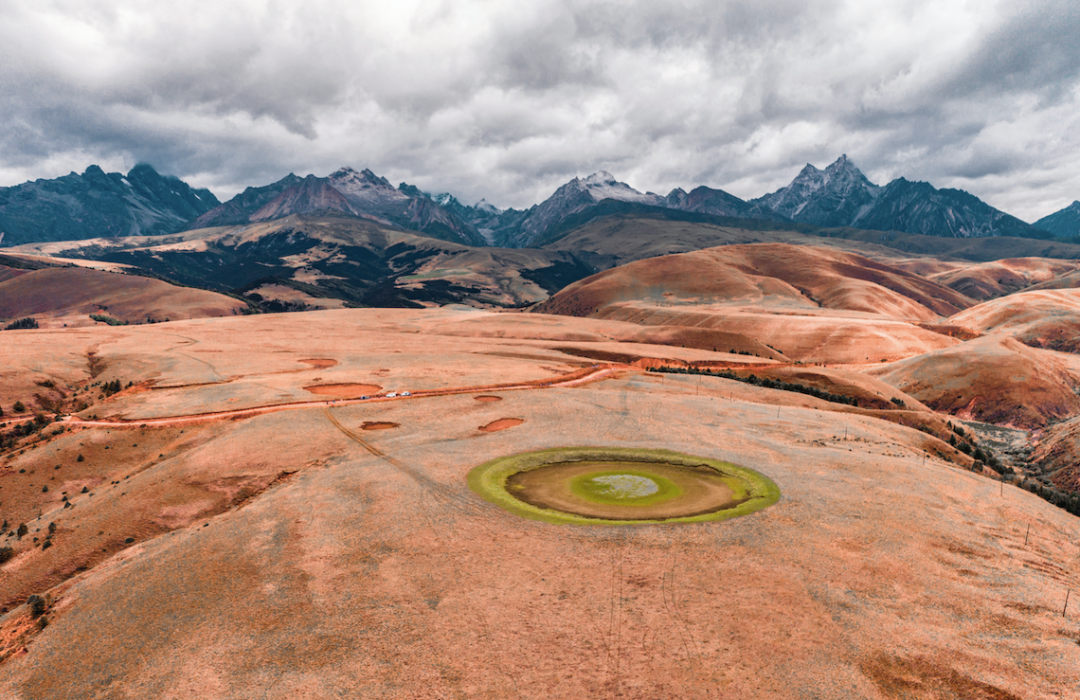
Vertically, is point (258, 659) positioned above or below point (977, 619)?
below

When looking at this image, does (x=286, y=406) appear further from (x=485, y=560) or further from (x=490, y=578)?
(x=490, y=578)

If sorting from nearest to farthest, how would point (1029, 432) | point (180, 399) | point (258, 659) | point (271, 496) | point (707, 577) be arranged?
point (258, 659)
point (707, 577)
point (271, 496)
point (180, 399)
point (1029, 432)

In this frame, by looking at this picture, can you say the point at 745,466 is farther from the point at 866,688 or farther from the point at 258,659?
the point at 258,659

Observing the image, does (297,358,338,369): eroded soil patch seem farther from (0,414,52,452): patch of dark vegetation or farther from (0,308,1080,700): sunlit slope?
(0,308,1080,700): sunlit slope

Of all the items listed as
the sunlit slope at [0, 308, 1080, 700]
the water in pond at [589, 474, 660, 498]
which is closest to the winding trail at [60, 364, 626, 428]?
the sunlit slope at [0, 308, 1080, 700]

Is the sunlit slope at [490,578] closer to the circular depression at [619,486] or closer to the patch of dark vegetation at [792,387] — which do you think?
the circular depression at [619,486]

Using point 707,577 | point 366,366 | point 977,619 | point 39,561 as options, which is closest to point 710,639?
point 707,577

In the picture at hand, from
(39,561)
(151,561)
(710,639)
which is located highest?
(710,639)
